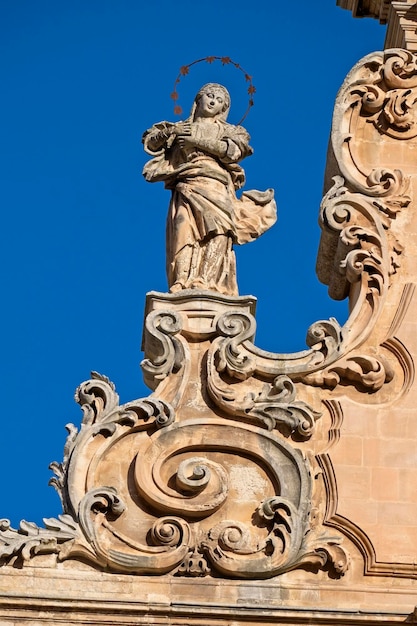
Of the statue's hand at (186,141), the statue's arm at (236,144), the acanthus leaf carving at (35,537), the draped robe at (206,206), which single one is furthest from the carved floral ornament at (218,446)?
the statue's hand at (186,141)

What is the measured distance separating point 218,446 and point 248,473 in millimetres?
294

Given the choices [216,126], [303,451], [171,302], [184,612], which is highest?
[216,126]

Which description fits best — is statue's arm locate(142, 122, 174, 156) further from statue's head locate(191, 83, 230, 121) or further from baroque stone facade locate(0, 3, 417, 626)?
baroque stone facade locate(0, 3, 417, 626)

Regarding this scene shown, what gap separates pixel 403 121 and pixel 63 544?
4612 mm

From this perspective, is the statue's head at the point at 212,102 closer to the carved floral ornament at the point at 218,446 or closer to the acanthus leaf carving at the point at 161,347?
the carved floral ornament at the point at 218,446

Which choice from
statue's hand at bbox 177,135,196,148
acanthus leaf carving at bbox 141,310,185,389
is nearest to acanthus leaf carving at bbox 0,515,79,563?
acanthus leaf carving at bbox 141,310,185,389

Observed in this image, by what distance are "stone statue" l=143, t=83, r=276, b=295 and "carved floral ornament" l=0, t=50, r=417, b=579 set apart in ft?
1.25

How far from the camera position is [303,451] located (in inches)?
673

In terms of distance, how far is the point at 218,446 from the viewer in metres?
17.1

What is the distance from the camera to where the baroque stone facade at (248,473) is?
16281 millimetres

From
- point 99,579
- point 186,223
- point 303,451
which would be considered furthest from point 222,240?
point 99,579

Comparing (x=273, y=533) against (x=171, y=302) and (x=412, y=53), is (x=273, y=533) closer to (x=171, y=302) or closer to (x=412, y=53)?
(x=171, y=302)

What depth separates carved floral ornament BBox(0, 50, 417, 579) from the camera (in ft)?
54.2

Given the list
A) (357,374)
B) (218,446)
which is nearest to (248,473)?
(218,446)
